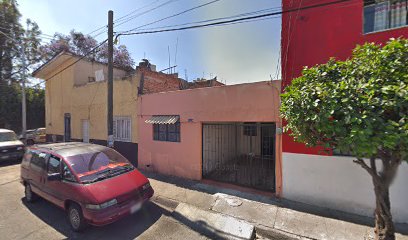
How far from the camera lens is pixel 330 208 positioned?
488 centimetres

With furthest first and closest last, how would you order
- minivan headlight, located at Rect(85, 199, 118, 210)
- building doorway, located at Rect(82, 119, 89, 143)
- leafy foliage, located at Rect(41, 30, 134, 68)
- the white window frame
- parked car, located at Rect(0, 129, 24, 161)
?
leafy foliage, located at Rect(41, 30, 134, 68) → building doorway, located at Rect(82, 119, 89, 143) → parked car, located at Rect(0, 129, 24, 161) → the white window frame → minivan headlight, located at Rect(85, 199, 118, 210)

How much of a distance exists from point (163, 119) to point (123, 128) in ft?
9.10

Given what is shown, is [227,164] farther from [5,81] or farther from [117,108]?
[5,81]

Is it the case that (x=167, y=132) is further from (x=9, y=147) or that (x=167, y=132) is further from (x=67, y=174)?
(x=9, y=147)

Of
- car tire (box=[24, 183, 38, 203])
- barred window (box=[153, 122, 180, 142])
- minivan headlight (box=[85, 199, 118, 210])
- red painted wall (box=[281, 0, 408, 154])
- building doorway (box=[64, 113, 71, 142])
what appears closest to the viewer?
minivan headlight (box=[85, 199, 118, 210])

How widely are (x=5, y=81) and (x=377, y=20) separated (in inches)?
1134

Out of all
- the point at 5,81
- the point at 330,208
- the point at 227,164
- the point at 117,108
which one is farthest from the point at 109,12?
the point at 5,81

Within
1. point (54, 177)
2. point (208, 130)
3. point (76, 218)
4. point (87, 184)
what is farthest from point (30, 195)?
point (208, 130)

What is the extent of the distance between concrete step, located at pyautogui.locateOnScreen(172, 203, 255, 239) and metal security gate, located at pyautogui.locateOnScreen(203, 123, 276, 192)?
2.05 meters

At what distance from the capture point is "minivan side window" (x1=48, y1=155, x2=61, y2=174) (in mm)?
4686

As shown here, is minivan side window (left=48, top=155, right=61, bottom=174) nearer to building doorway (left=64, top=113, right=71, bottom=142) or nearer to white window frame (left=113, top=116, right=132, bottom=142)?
white window frame (left=113, top=116, right=132, bottom=142)

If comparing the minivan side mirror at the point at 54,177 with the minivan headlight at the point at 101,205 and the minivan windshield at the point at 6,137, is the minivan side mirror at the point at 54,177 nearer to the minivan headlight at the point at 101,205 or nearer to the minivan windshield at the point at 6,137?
the minivan headlight at the point at 101,205

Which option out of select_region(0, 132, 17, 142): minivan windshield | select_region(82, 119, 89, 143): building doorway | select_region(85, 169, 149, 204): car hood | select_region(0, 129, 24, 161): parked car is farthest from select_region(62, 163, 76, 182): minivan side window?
select_region(0, 132, 17, 142): minivan windshield

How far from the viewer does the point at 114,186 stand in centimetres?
434
